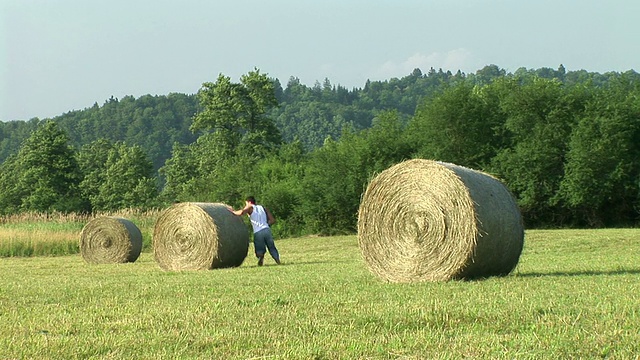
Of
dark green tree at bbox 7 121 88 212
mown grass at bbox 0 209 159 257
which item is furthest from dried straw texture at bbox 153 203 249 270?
dark green tree at bbox 7 121 88 212

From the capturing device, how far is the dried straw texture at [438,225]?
13844mm

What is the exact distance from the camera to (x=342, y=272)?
16547mm

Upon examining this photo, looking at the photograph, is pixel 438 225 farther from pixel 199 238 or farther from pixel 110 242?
pixel 110 242

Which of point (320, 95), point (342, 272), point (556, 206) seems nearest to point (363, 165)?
point (556, 206)

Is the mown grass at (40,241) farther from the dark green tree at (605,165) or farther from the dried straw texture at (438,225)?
the dried straw texture at (438,225)

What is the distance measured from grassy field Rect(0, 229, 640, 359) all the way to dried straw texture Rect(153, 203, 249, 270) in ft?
19.9

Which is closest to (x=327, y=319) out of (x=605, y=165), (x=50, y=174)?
(x=605, y=165)

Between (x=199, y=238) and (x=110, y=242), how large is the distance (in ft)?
21.8

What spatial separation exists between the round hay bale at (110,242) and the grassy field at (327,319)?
12.0m

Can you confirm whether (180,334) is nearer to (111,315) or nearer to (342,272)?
(111,315)

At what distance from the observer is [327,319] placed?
28.9 feet

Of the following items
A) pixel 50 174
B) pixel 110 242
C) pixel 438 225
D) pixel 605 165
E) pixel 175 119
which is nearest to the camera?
pixel 438 225

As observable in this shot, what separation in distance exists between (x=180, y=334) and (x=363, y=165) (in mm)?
37552

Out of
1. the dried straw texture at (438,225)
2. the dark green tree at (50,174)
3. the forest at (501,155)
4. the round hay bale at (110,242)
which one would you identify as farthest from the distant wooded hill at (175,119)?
the dried straw texture at (438,225)
